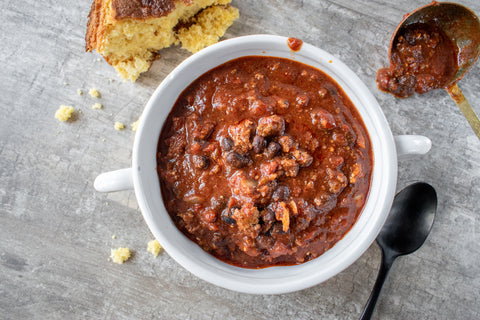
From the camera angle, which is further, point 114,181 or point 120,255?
point 120,255

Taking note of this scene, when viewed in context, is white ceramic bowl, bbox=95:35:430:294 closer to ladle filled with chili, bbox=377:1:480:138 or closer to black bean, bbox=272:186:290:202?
black bean, bbox=272:186:290:202

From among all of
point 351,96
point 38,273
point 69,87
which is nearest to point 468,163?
point 351,96

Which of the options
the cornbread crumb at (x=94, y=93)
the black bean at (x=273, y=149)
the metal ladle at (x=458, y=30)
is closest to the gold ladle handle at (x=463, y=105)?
the metal ladle at (x=458, y=30)

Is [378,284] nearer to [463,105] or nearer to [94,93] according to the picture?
[463,105]

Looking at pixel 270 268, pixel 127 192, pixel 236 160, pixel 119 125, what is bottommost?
pixel 127 192

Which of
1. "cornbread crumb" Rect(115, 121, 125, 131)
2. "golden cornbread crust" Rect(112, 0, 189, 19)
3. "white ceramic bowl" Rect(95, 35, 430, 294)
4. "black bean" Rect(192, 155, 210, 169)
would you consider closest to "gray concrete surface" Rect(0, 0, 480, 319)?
"cornbread crumb" Rect(115, 121, 125, 131)

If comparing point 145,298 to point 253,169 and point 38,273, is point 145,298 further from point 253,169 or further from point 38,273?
point 253,169

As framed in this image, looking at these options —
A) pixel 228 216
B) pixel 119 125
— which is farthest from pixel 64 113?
pixel 228 216
